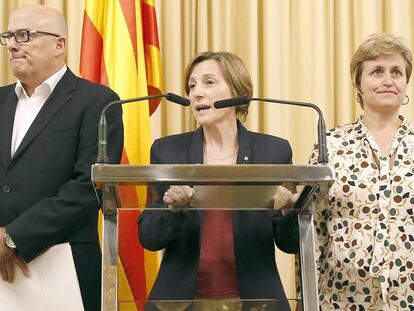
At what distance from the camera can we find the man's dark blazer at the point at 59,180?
2295mm

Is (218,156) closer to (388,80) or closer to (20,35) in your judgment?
(388,80)

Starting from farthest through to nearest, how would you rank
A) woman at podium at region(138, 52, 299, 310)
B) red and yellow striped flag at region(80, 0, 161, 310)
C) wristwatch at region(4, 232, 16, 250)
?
red and yellow striped flag at region(80, 0, 161, 310) → wristwatch at region(4, 232, 16, 250) → woman at podium at region(138, 52, 299, 310)

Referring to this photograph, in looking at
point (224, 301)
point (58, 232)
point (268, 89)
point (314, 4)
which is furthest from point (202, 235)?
point (314, 4)

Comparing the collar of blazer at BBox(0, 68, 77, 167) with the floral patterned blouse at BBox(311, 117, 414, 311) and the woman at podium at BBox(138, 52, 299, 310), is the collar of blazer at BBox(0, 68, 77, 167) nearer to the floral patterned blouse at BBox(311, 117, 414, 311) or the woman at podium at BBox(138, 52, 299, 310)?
the woman at podium at BBox(138, 52, 299, 310)

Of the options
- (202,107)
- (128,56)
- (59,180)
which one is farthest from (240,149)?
(128,56)

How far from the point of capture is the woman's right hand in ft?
5.55

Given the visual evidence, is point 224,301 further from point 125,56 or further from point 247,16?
point 247,16

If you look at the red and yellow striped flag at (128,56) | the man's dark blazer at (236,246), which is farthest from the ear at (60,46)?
the man's dark blazer at (236,246)

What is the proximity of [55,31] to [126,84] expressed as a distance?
2.08 ft

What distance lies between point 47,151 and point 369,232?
1102mm

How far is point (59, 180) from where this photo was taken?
243cm

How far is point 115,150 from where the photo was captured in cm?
251

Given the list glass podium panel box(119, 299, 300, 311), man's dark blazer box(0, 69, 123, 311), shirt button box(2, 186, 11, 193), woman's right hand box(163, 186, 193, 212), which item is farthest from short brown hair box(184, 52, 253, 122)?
glass podium panel box(119, 299, 300, 311)

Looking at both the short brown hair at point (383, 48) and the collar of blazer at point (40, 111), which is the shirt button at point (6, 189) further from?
the short brown hair at point (383, 48)
